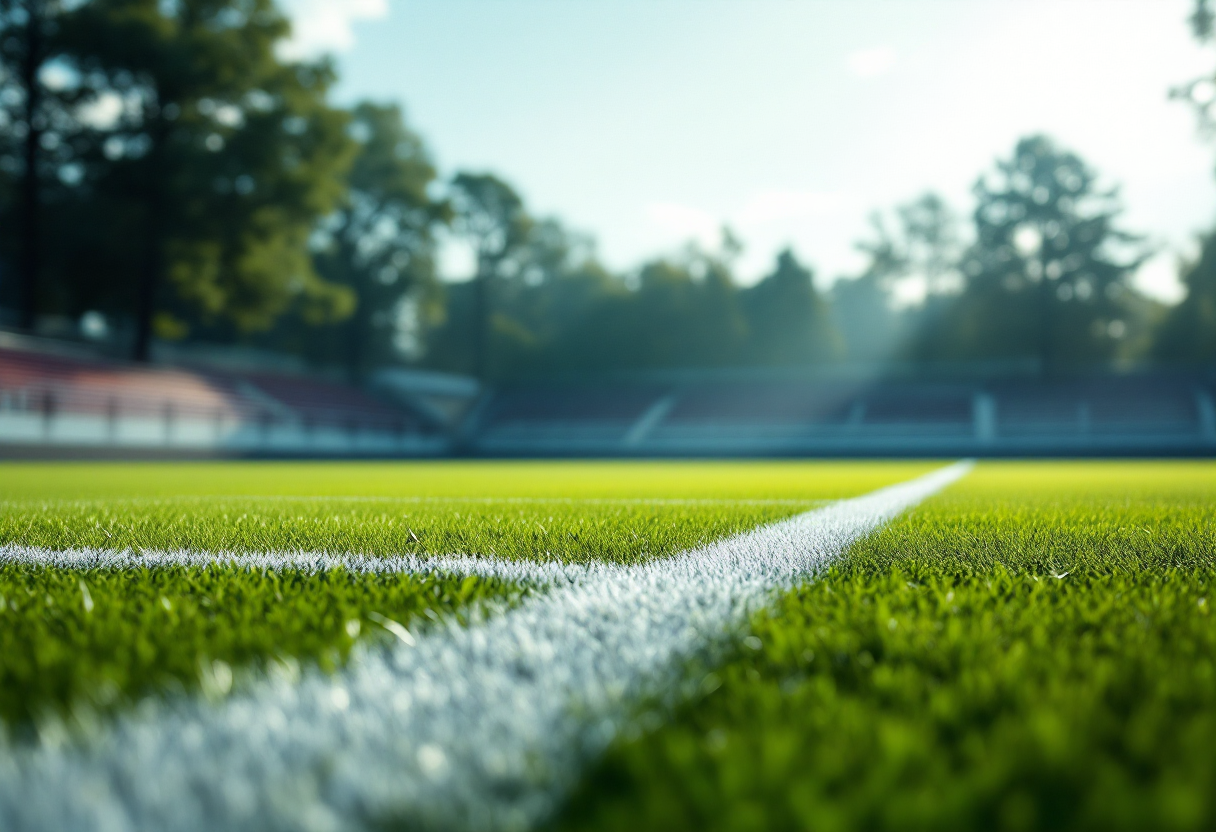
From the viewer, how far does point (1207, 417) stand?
2745 cm

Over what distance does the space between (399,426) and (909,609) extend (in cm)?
3158

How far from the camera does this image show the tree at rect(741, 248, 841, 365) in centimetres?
4075

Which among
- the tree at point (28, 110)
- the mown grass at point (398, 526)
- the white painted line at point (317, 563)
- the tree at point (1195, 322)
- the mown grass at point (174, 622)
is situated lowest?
the mown grass at point (398, 526)

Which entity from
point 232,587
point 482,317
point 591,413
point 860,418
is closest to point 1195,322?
point 860,418

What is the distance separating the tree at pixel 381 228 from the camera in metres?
36.5

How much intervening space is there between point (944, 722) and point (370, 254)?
38095 millimetres

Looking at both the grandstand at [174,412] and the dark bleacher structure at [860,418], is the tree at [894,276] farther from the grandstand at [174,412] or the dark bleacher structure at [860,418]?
the grandstand at [174,412]

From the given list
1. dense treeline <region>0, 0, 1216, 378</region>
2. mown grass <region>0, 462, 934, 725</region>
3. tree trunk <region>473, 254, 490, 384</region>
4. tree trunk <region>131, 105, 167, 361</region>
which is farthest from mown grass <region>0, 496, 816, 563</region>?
tree trunk <region>473, 254, 490, 384</region>

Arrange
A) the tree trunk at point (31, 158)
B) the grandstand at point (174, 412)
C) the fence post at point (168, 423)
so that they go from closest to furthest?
1. the grandstand at point (174, 412)
2. the fence post at point (168, 423)
3. the tree trunk at point (31, 158)

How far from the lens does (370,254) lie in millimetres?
36906

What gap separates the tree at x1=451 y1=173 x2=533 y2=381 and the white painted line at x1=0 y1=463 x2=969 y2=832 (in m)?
39.9

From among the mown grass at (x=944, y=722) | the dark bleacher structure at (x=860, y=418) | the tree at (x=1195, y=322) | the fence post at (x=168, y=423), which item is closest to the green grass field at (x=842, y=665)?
the mown grass at (x=944, y=722)

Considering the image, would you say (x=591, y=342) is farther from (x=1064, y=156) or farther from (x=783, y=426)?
(x=1064, y=156)

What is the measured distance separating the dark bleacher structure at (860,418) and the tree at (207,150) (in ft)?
34.9
